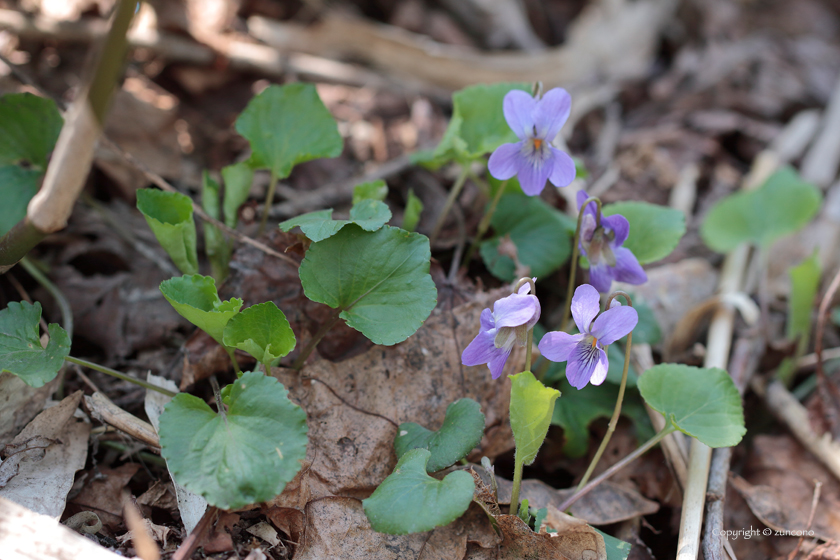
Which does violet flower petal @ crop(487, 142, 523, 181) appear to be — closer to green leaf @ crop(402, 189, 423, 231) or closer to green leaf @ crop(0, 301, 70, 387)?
green leaf @ crop(402, 189, 423, 231)

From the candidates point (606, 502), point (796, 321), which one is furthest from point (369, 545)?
point (796, 321)

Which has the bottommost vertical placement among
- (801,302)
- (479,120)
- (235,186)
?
(801,302)

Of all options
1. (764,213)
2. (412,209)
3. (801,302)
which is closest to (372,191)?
(412,209)

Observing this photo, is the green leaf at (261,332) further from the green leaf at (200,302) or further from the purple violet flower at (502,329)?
the purple violet flower at (502,329)

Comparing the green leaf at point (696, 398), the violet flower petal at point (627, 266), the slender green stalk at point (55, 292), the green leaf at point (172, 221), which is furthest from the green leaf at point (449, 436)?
the slender green stalk at point (55, 292)

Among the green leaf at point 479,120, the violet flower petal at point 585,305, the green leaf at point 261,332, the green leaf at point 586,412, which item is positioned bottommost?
the green leaf at point 586,412

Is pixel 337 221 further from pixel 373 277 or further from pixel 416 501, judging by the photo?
pixel 416 501
